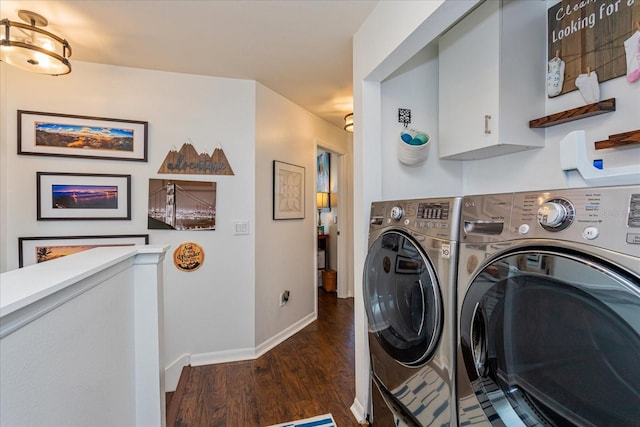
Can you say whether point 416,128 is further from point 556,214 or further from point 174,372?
point 174,372

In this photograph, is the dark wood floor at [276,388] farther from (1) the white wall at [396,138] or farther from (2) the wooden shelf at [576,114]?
(2) the wooden shelf at [576,114]

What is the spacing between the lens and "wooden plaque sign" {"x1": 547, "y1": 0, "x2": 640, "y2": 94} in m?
1.15

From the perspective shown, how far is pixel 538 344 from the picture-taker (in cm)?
84

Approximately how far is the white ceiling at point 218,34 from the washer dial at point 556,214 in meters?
1.41

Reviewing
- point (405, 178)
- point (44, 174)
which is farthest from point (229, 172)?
point (405, 178)

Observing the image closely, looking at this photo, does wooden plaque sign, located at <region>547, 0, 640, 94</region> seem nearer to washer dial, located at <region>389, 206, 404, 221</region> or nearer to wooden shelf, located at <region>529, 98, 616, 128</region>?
wooden shelf, located at <region>529, 98, 616, 128</region>

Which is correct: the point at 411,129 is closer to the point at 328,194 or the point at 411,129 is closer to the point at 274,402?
the point at 274,402

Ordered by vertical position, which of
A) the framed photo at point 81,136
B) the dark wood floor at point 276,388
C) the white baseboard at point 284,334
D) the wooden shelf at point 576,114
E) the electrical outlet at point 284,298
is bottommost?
the dark wood floor at point 276,388

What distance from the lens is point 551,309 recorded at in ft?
2.62

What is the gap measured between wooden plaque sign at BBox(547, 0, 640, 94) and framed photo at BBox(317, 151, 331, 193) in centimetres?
365

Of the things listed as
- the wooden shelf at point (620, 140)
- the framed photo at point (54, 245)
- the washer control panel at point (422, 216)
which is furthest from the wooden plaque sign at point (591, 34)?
the framed photo at point (54, 245)

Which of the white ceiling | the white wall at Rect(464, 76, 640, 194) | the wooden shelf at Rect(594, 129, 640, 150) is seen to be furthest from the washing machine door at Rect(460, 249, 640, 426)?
the white ceiling

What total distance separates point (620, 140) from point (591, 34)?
1.58 feet

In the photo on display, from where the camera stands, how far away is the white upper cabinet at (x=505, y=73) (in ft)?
4.63
